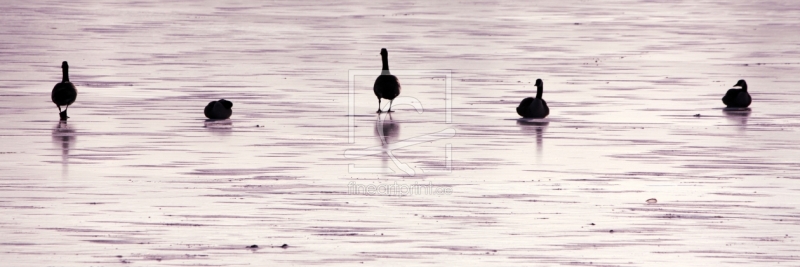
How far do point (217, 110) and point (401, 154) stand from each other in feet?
13.1

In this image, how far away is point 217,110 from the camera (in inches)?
860

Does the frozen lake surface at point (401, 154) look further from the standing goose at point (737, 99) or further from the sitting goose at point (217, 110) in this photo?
the standing goose at point (737, 99)

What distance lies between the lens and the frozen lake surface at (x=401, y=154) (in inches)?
498

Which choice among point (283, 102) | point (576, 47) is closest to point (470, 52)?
point (576, 47)

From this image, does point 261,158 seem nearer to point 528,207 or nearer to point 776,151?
point 528,207

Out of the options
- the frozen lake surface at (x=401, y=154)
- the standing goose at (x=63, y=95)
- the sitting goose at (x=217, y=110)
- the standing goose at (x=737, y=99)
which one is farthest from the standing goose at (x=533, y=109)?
the standing goose at (x=63, y=95)

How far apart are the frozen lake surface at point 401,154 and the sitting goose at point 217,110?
0.40 ft

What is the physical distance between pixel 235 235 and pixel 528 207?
274 centimetres

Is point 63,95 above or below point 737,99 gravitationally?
below

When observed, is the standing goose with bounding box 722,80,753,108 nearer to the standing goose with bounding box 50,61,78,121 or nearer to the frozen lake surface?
the frozen lake surface

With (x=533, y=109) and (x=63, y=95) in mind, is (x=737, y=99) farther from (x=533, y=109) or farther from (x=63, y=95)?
(x=63, y=95)

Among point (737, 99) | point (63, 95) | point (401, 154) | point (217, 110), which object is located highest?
point (737, 99)

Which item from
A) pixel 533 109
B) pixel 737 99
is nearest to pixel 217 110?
pixel 533 109

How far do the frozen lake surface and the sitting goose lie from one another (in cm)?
12
